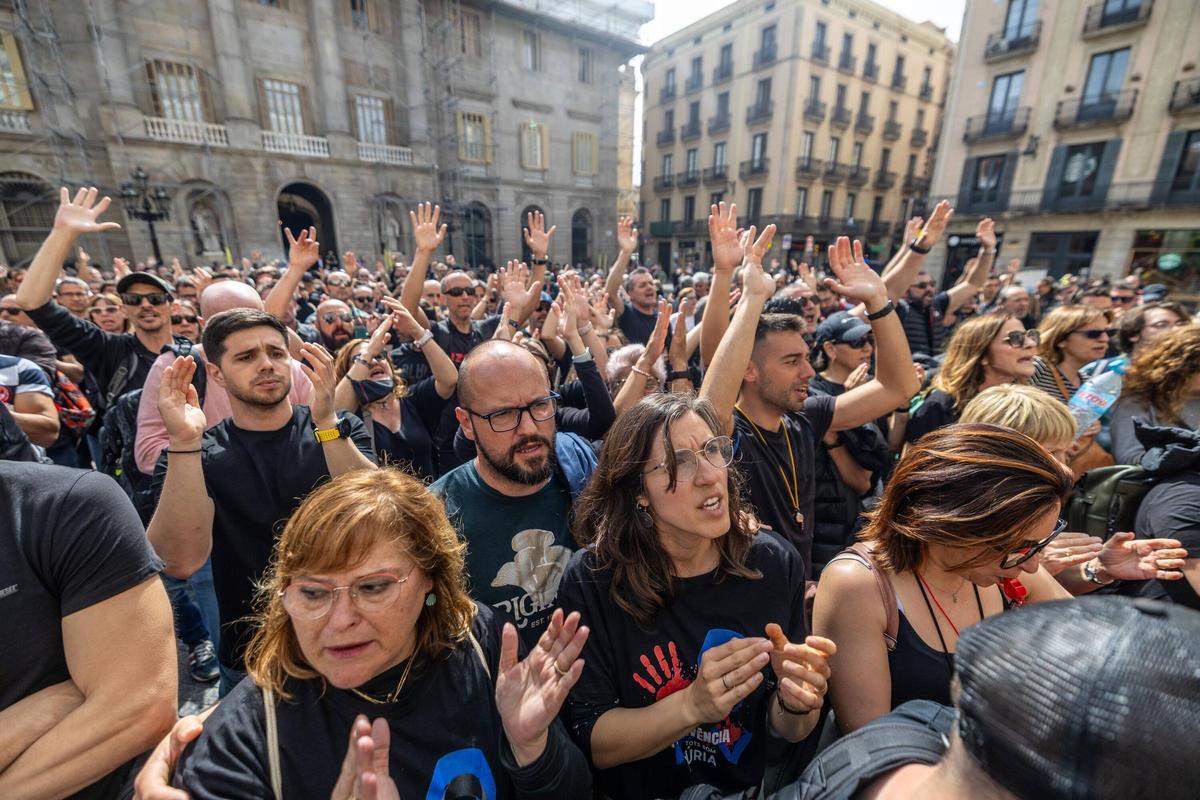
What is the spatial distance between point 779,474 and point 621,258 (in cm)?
361

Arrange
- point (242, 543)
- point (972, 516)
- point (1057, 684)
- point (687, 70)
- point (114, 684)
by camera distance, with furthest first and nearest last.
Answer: point (687, 70) → point (242, 543) → point (972, 516) → point (114, 684) → point (1057, 684)

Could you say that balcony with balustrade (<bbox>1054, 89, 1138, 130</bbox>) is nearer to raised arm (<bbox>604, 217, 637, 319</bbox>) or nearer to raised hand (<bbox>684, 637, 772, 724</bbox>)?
raised arm (<bbox>604, 217, 637, 319</bbox>)

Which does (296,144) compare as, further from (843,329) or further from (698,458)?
(698,458)

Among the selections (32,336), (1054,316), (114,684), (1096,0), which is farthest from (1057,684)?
(1096,0)

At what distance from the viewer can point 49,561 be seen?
1.15m

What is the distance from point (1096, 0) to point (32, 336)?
90.0 ft

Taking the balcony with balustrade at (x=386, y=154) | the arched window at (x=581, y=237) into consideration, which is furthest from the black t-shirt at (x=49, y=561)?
the arched window at (x=581, y=237)

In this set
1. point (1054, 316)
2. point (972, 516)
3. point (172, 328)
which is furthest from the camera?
point (172, 328)

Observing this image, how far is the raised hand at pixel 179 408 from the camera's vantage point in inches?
71.9

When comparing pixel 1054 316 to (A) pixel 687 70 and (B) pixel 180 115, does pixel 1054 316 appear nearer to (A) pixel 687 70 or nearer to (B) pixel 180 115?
(B) pixel 180 115

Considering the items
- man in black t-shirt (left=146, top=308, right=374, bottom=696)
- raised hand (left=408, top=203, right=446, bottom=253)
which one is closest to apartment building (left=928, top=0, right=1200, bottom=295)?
raised hand (left=408, top=203, right=446, bottom=253)

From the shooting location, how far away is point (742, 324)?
7.68 ft

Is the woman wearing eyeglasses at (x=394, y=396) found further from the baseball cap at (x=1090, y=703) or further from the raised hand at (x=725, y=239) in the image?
the baseball cap at (x=1090, y=703)

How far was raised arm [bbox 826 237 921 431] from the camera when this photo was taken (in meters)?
2.49
